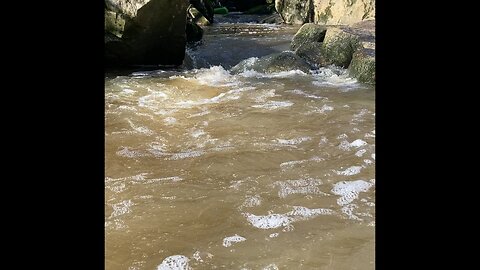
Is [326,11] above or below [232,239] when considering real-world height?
above

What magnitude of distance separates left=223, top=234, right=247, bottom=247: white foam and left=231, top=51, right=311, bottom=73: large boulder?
271 inches

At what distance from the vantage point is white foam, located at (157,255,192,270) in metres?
2.77

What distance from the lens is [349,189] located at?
153 inches

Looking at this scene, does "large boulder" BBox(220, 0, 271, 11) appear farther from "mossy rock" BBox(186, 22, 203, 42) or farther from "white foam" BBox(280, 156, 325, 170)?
"white foam" BBox(280, 156, 325, 170)

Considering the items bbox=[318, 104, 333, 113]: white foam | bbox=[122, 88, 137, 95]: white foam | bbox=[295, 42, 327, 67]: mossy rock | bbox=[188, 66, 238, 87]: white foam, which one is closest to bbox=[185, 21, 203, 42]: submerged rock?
bbox=[295, 42, 327, 67]: mossy rock

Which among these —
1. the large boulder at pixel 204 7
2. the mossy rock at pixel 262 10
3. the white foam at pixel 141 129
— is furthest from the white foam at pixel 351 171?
the mossy rock at pixel 262 10

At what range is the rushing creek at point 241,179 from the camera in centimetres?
295

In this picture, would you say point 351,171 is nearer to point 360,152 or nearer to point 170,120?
point 360,152

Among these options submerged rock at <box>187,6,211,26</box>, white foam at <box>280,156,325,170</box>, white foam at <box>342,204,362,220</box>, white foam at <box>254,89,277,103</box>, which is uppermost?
submerged rock at <box>187,6,211,26</box>

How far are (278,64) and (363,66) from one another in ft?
6.09

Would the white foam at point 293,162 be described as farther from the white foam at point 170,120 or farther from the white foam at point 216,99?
the white foam at point 216,99

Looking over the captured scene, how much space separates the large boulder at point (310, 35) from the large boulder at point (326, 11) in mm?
2832

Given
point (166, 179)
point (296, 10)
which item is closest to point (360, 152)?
point (166, 179)
